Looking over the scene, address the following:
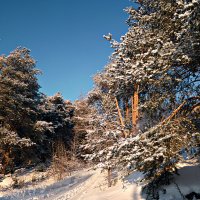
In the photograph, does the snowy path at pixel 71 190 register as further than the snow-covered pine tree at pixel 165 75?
Yes

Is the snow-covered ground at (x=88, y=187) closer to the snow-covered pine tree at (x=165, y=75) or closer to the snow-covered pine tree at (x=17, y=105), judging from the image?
the snow-covered pine tree at (x=165, y=75)

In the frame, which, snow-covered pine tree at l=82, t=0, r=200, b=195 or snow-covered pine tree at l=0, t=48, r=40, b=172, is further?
snow-covered pine tree at l=0, t=48, r=40, b=172

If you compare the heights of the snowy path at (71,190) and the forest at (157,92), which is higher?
the forest at (157,92)

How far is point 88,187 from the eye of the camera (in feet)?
54.9

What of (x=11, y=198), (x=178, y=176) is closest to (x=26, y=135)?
(x=11, y=198)

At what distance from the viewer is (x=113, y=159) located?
8430mm

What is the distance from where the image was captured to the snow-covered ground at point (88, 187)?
31.7 ft

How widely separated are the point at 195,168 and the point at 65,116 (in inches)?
1082

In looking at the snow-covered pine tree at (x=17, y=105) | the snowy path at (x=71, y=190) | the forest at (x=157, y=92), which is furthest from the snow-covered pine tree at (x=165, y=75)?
the snow-covered pine tree at (x=17, y=105)

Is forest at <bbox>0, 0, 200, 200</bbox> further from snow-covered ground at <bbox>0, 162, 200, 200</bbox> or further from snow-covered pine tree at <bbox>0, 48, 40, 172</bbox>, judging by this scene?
snow-covered pine tree at <bbox>0, 48, 40, 172</bbox>

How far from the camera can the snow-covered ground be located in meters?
9.66

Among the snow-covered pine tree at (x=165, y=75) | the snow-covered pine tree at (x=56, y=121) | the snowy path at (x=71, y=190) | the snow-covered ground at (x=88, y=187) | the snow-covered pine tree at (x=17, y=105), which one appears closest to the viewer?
the snow-covered pine tree at (x=165, y=75)

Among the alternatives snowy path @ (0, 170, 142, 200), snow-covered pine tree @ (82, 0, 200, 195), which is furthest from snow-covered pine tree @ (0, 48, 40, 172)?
snow-covered pine tree @ (82, 0, 200, 195)

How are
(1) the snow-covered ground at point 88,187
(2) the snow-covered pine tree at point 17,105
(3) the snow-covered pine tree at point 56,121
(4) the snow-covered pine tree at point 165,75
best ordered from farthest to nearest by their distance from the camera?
(3) the snow-covered pine tree at point 56,121 < (2) the snow-covered pine tree at point 17,105 < (1) the snow-covered ground at point 88,187 < (4) the snow-covered pine tree at point 165,75
